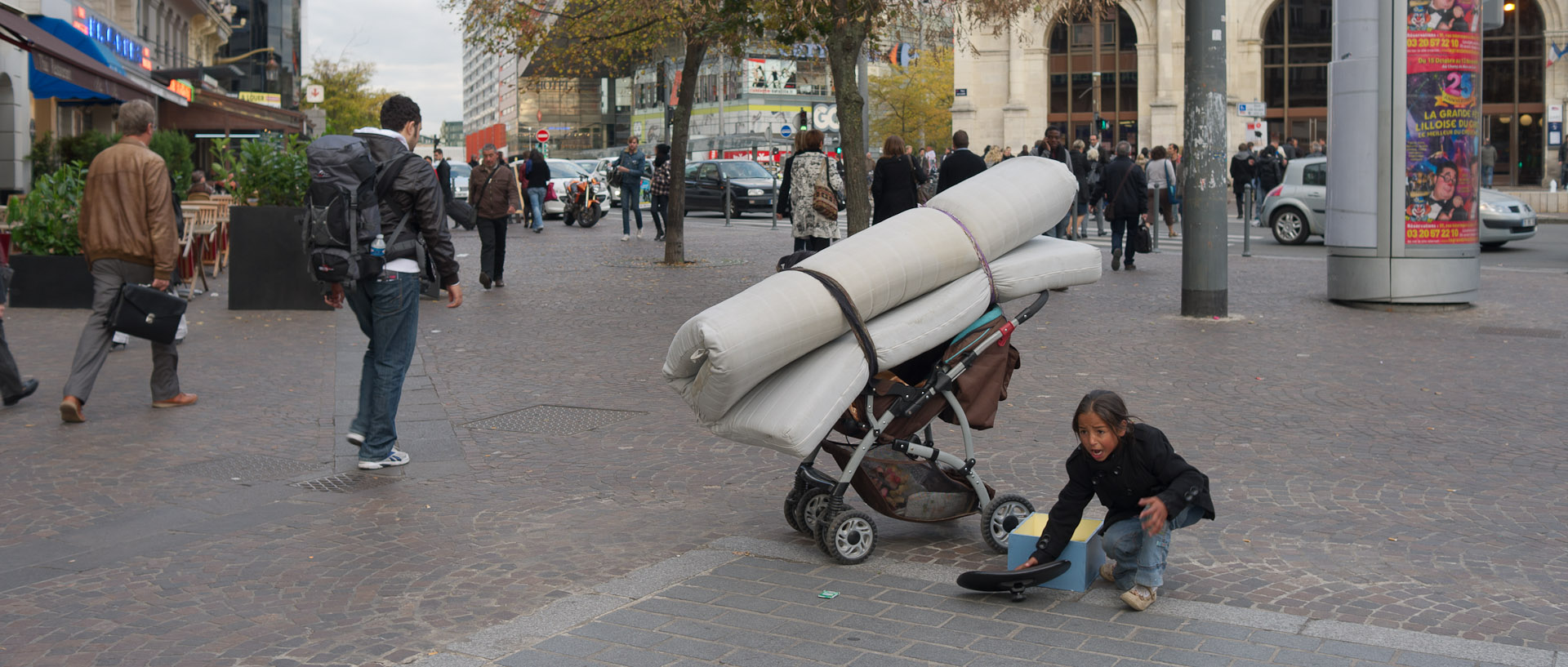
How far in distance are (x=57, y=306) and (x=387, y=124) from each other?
8395 mm

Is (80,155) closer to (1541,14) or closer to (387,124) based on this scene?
(387,124)

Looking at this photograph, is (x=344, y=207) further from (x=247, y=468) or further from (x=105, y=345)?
(x=105, y=345)

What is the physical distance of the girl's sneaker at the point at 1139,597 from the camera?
450cm

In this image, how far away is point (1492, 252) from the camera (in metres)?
20.9

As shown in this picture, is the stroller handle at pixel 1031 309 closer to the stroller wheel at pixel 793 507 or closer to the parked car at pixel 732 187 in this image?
the stroller wheel at pixel 793 507

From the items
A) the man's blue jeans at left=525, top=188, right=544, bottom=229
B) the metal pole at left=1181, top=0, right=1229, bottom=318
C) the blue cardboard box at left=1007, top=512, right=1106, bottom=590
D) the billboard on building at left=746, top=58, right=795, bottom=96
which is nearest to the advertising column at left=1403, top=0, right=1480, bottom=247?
the metal pole at left=1181, top=0, right=1229, bottom=318

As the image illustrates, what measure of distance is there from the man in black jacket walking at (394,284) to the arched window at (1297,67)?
53386mm

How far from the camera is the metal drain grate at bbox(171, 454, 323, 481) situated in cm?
662

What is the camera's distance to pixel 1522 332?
37.5 ft

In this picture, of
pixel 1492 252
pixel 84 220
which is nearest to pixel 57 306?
pixel 84 220

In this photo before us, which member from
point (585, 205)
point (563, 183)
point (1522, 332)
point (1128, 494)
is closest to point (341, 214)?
point (1128, 494)

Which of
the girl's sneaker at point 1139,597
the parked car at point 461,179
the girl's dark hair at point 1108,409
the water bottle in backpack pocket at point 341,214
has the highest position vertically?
the parked car at point 461,179

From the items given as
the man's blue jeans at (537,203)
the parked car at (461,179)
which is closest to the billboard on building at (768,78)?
the parked car at (461,179)

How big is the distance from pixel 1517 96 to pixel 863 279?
2084 inches
